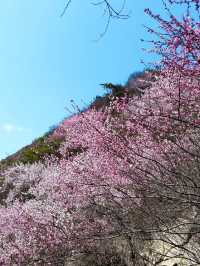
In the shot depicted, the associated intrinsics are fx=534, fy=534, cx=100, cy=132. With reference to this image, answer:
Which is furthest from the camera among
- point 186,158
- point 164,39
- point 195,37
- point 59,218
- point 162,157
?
point 59,218

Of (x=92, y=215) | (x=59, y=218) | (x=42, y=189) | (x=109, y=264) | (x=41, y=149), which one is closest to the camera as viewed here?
(x=109, y=264)

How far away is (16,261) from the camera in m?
9.41

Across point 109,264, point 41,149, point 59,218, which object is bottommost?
point 109,264

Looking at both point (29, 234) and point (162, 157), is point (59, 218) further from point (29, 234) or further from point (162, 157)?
point (162, 157)

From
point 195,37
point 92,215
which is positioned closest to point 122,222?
point 92,215

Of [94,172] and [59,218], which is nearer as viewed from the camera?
[94,172]

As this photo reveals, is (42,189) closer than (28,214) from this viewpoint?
No

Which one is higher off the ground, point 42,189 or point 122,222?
point 42,189

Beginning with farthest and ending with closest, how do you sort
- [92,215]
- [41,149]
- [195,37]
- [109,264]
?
[41,149], [92,215], [109,264], [195,37]

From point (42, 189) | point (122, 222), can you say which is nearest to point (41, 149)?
point (42, 189)

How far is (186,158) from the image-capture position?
6301 mm

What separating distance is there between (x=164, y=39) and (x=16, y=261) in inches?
245

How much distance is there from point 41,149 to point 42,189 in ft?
20.3

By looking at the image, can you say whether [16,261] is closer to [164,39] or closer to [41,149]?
[164,39]
